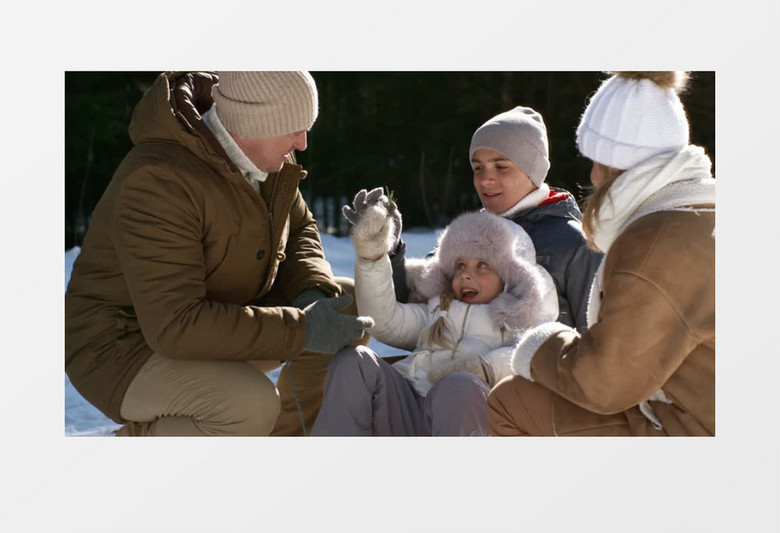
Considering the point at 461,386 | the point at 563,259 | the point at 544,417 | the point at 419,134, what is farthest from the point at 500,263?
the point at 419,134

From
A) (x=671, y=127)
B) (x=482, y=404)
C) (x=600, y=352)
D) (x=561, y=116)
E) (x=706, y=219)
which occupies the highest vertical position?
(x=561, y=116)

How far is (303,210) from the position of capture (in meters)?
3.73

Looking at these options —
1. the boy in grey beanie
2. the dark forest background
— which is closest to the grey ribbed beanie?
the boy in grey beanie

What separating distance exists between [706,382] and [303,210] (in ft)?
5.54

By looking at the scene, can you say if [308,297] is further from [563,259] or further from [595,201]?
[595,201]

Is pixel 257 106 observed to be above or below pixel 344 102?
below

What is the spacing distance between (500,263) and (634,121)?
0.91 meters

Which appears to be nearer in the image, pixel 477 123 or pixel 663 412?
pixel 663 412

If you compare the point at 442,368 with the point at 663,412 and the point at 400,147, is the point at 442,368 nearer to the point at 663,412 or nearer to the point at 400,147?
the point at 663,412

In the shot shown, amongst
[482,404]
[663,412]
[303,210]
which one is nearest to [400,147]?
[303,210]

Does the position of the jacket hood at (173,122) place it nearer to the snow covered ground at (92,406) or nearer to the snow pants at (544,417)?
the snow pants at (544,417)

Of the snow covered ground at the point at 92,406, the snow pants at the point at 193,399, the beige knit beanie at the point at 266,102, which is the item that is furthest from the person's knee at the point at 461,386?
the snow covered ground at the point at 92,406

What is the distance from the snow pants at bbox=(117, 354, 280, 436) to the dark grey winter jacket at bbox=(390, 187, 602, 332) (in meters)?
0.78

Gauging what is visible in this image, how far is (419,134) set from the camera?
28.4 feet
